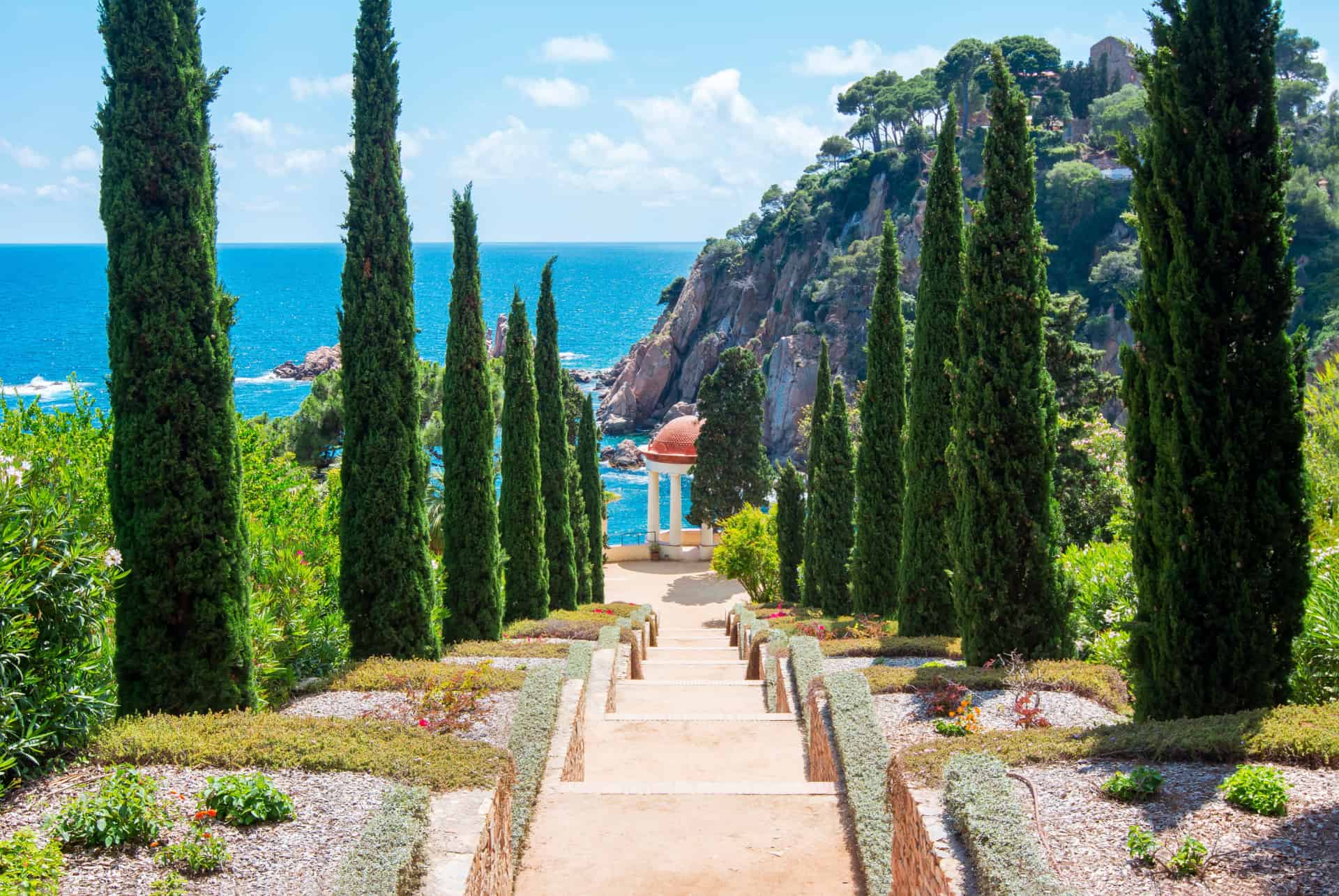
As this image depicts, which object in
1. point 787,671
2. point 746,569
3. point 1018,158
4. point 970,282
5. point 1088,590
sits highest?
point 1018,158

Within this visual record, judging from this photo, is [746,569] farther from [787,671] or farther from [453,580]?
[787,671]

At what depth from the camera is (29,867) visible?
4.84 m

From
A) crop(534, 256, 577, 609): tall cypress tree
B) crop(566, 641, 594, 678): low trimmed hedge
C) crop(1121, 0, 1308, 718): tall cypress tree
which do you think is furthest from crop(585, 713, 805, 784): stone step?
crop(534, 256, 577, 609): tall cypress tree

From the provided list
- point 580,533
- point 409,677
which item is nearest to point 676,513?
point 580,533

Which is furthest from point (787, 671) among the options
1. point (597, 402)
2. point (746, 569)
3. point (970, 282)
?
point (597, 402)

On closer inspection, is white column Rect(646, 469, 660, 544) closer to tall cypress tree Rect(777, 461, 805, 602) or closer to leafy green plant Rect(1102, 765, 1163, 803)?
tall cypress tree Rect(777, 461, 805, 602)

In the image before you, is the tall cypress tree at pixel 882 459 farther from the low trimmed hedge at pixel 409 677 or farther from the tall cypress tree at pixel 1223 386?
the tall cypress tree at pixel 1223 386

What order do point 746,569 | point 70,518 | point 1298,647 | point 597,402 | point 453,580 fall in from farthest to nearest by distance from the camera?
point 597,402
point 746,569
point 453,580
point 1298,647
point 70,518

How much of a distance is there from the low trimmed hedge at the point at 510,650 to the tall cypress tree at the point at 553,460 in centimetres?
779

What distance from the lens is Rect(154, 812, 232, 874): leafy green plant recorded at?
530 centimetres

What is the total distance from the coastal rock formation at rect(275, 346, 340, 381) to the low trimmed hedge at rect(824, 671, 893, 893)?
68993mm

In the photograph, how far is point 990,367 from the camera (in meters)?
11.5

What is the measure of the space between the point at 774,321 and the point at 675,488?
1816 inches

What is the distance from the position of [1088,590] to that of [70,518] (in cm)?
1147
